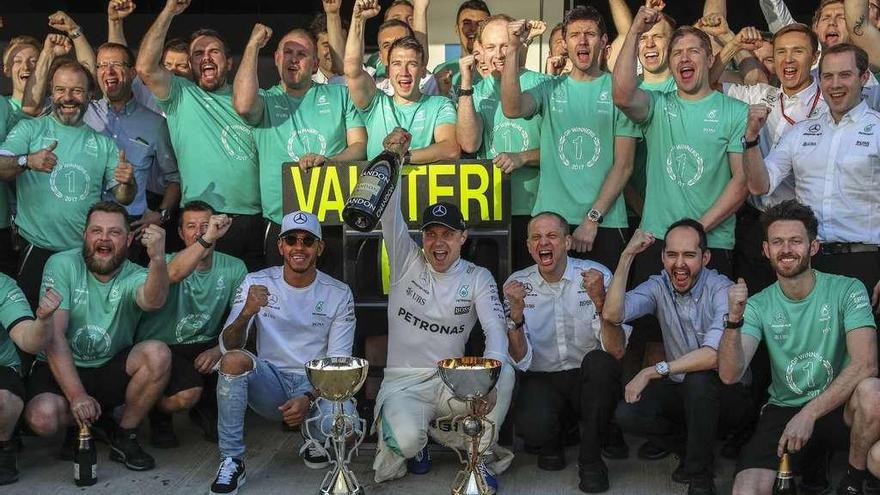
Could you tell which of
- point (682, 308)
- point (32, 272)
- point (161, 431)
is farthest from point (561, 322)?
point (32, 272)

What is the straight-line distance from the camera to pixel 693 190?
6.91 meters

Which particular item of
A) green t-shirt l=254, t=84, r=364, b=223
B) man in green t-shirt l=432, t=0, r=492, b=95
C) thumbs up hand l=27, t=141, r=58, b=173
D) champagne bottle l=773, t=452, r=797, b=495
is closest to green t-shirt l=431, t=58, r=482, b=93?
man in green t-shirt l=432, t=0, r=492, b=95

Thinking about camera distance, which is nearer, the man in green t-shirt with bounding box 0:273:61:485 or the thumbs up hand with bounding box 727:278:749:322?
the thumbs up hand with bounding box 727:278:749:322

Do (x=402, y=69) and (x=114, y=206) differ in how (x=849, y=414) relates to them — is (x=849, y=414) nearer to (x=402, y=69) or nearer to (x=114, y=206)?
(x=402, y=69)

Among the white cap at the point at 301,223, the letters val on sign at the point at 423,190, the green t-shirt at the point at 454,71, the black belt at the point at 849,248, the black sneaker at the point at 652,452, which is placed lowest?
the black sneaker at the point at 652,452

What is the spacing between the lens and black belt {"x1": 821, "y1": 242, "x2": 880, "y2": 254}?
661cm

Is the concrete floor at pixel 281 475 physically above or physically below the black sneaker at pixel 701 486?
below

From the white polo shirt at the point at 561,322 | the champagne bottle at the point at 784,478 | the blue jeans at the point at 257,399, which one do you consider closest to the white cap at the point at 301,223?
the blue jeans at the point at 257,399

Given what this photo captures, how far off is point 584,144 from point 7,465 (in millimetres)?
3554

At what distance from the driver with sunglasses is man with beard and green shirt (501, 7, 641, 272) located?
→ 52.6 inches

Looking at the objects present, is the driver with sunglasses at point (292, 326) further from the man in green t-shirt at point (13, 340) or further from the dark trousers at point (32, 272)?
the dark trousers at point (32, 272)

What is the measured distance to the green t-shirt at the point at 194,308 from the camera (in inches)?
278

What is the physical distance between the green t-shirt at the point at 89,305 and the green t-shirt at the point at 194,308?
29cm

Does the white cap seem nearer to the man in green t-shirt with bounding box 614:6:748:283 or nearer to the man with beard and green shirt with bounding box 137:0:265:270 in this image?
the man with beard and green shirt with bounding box 137:0:265:270
